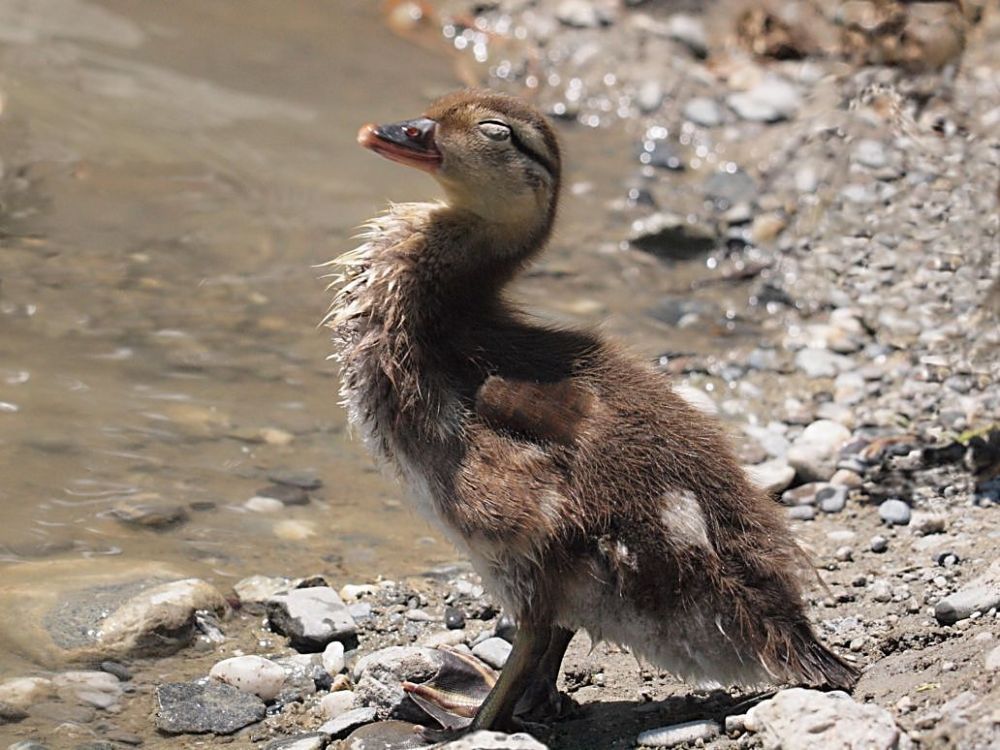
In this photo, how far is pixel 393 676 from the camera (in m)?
5.29

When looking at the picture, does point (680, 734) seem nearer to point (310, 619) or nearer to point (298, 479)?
point (310, 619)

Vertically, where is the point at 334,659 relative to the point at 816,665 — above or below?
below

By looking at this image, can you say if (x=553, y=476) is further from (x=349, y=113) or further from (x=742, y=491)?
(x=349, y=113)

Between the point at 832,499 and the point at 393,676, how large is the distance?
2.32 metres

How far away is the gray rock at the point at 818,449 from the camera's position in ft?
22.5

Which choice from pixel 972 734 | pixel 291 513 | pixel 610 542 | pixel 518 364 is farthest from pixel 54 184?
pixel 972 734

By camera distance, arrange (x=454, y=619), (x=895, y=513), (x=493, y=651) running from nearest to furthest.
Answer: (x=493, y=651) → (x=454, y=619) → (x=895, y=513)

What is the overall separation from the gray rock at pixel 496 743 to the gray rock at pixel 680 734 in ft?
2.19

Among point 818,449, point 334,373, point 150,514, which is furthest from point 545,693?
point 334,373

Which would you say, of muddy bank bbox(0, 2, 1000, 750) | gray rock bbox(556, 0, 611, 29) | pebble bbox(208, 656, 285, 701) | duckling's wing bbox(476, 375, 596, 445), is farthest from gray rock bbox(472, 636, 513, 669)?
gray rock bbox(556, 0, 611, 29)

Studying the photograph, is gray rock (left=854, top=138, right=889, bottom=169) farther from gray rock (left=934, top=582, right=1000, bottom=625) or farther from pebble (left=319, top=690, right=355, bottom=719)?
pebble (left=319, top=690, right=355, bottom=719)

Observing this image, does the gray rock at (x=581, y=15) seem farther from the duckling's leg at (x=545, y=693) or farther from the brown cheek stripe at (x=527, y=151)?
the duckling's leg at (x=545, y=693)

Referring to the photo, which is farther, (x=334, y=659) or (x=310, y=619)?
(x=310, y=619)

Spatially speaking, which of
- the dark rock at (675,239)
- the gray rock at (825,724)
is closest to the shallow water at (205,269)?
the dark rock at (675,239)
